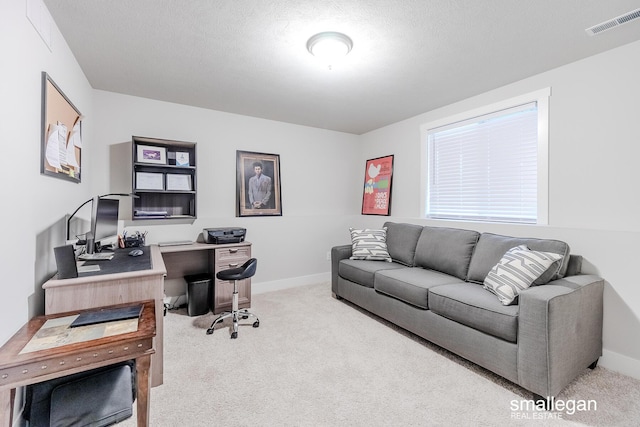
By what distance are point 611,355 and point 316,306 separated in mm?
2568

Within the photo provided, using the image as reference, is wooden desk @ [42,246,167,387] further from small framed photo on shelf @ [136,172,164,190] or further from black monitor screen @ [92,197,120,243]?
small framed photo on shelf @ [136,172,164,190]

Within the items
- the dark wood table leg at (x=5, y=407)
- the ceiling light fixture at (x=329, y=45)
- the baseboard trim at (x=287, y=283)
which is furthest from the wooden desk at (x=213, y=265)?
the ceiling light fixture at (x=329, y=45)

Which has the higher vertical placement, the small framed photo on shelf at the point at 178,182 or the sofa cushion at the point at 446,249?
the small framed photo on shelf at the point at 178,182

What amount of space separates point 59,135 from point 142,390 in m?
1.72

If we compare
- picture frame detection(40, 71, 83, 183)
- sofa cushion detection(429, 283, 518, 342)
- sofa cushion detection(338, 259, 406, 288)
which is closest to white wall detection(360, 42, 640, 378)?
sofa cushion detection(429, 283, 518, 342)

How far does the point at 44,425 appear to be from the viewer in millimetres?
1455

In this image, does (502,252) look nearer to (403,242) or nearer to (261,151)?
(403,242)

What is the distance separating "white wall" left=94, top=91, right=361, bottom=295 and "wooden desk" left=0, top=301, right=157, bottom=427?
2082mm

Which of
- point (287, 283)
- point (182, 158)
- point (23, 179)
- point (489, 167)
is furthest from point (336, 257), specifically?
point (23, 179)

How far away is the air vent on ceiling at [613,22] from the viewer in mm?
1805

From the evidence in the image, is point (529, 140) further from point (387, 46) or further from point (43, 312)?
point (43, 312)

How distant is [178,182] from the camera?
3365 millimetres

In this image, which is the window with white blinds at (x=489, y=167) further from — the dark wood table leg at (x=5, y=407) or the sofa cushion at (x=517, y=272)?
the dark wood table leg at (x=5, y=407)

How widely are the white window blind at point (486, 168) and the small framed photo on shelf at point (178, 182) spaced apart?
2943 millimetres
